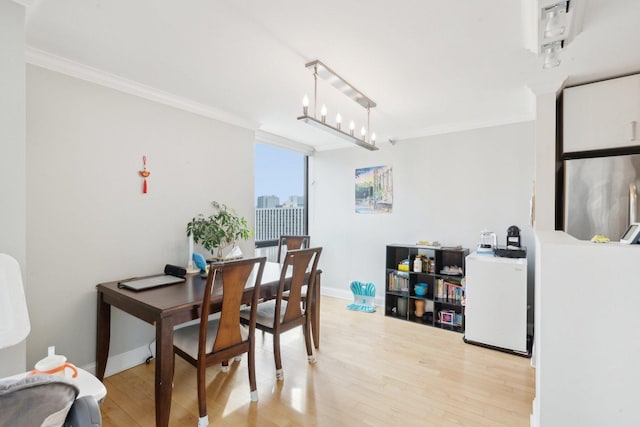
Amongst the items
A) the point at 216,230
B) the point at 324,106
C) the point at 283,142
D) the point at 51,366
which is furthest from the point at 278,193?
the point at 51,366

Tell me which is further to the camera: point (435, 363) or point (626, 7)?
point (435, 363)

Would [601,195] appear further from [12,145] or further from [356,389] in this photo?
[12,145]

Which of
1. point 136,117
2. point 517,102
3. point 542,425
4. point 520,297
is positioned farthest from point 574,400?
point 136,117

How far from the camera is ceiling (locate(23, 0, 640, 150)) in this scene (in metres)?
1.67

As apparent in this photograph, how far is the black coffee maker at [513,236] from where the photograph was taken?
10.7 ft

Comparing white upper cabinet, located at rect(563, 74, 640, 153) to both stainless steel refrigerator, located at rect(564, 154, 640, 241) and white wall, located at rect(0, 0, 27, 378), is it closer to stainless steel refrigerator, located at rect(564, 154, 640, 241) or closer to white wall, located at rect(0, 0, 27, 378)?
stainless steel refrigerator, located at rect(564, 154, 640, 241)

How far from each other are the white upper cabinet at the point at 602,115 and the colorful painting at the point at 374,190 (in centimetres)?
212

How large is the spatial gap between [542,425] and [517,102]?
280 cm

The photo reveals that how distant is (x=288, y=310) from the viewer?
2562mm

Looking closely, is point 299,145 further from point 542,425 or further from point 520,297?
point 542,425

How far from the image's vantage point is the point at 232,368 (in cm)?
→ 260

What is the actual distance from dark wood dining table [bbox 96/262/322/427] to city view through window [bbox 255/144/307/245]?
5.68ft

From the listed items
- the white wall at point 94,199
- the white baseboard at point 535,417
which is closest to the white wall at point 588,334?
the white baseboard at point 535,417

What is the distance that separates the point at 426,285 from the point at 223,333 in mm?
2673
